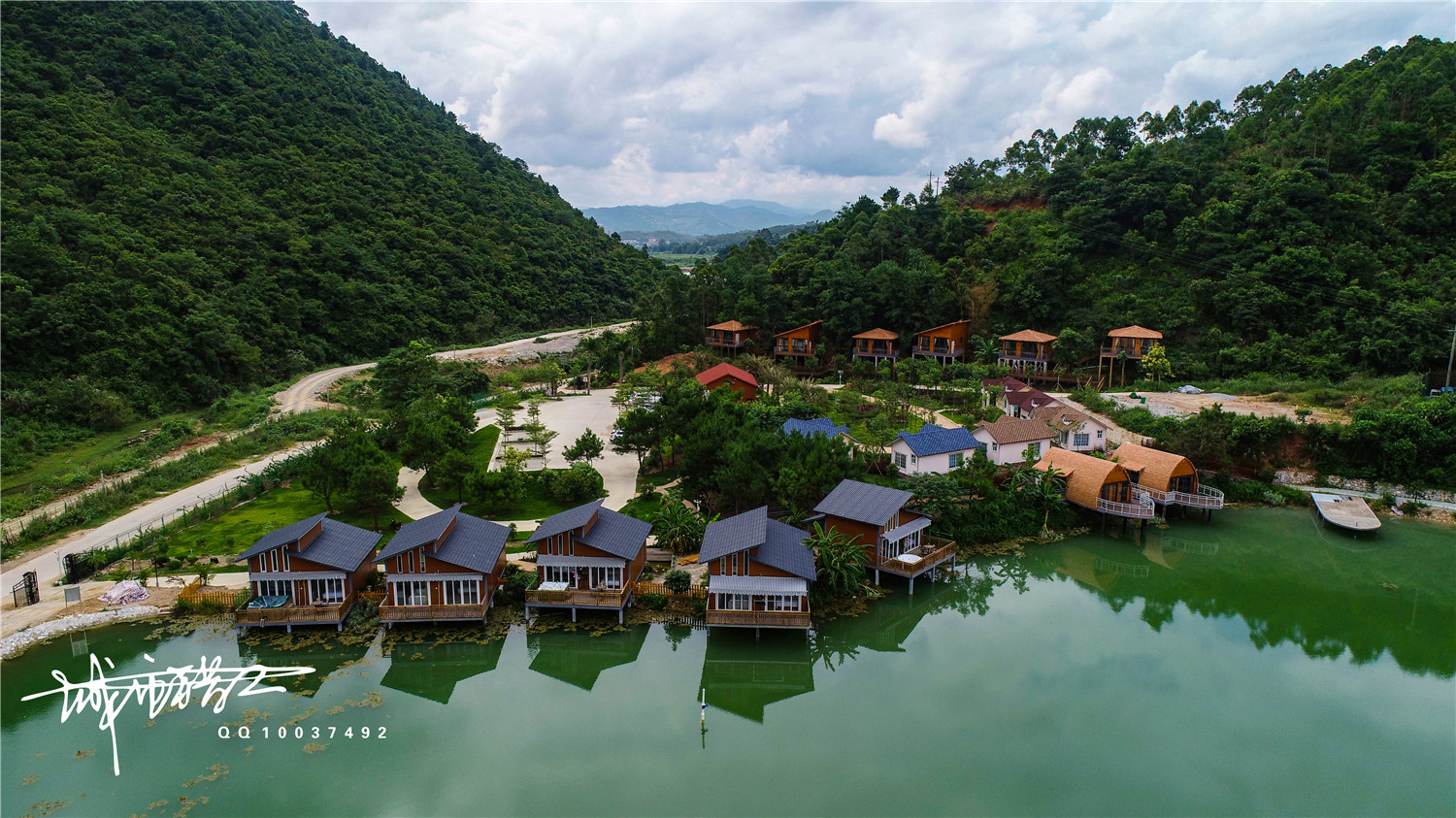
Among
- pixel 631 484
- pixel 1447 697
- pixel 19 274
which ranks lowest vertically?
pixel 1447 697

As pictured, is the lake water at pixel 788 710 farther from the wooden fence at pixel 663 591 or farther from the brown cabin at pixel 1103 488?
the brown cabin at pixel 1103 488

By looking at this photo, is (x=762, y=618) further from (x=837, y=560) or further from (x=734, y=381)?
(x=734, y=381)

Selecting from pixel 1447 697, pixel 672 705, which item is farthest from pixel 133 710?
pixel 1447 697

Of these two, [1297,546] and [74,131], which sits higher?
[74,131]

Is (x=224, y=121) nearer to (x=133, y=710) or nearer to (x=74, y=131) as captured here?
(x=74, y=131)

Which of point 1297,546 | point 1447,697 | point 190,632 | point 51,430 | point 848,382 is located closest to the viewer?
point 1447,697

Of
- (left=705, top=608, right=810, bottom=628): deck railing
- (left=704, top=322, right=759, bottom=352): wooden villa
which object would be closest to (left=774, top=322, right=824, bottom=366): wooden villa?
(left=704, top=322, right=759, bottom=352): wooden villa
